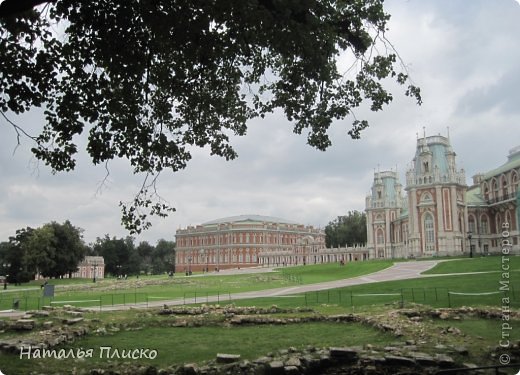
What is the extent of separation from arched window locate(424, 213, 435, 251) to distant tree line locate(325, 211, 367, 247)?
43984 millimetres

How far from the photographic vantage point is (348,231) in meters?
120

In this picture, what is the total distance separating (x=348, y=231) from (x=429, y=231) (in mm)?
50106

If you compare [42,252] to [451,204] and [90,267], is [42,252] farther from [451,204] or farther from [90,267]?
[451,204]

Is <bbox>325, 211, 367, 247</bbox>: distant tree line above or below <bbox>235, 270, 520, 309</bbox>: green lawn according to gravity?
above

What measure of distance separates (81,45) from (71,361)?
760cm

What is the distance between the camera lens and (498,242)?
6569cm

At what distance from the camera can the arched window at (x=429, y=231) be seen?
68.9 meters

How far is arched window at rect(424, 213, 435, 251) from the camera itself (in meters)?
68.9

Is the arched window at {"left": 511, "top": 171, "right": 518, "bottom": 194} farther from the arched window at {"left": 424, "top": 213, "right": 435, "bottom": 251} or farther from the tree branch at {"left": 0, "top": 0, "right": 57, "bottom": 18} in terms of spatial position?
the tree branch at {"left": 0, "top": 0, "right": 57, "bottom": 18}

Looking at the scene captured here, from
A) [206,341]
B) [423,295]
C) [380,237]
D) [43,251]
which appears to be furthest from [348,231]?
[206,341]

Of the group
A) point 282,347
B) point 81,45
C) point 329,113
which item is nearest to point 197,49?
point 81,45

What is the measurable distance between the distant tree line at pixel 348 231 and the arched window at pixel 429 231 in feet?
144

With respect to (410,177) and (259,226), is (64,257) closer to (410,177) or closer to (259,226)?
(410,177)

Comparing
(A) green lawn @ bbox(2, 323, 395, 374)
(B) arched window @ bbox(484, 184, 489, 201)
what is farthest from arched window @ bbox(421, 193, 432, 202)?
(A) green lawn @ bbox(2, 323, 395, 374)
